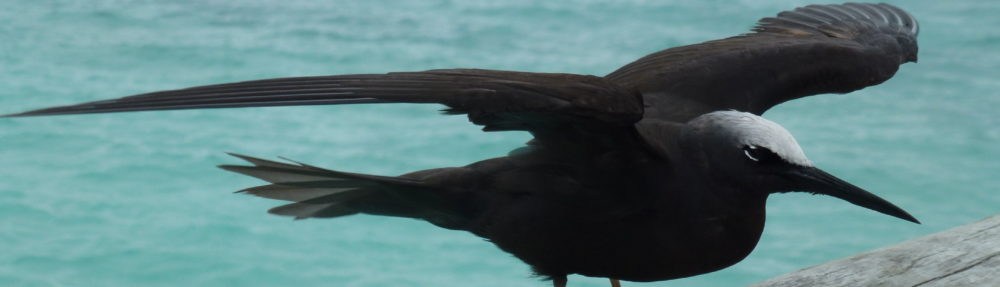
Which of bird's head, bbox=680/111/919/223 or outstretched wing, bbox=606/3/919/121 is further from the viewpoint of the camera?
outstretched wing, bbox=606/3/919/121

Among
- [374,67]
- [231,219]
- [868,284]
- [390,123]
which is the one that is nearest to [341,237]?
[231,219]

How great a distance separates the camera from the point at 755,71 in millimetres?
2254

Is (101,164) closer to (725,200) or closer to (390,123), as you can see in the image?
(390,123)

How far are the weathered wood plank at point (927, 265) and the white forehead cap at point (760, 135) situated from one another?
0.17 meters

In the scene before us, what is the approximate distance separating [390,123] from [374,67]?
1.83 ft

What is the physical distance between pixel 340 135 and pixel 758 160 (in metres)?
3.57

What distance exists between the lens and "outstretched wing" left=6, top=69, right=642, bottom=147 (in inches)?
62.3

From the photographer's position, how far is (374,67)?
5895 mm

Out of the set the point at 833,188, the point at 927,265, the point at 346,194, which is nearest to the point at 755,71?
the point at 833,188

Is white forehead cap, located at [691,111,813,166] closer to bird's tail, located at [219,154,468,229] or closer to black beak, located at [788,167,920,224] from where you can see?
black beak, located at [788,167,920,224]

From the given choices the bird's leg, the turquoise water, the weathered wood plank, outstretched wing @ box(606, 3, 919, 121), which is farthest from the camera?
the turquoise water

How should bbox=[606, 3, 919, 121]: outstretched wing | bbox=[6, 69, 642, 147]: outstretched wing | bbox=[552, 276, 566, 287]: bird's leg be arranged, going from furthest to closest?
bbox=[606, 3, 919, 121]: outstretched wing → bbox=[552, 276, 566, 287]: bird's leg → bbox=[6, 69, 642, 147]: outstretched wing

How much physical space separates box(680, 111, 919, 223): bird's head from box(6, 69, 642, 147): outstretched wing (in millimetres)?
214

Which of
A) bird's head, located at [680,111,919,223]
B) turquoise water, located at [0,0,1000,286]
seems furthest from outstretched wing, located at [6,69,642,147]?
turquoise water, located at [0,0,1000,286]
